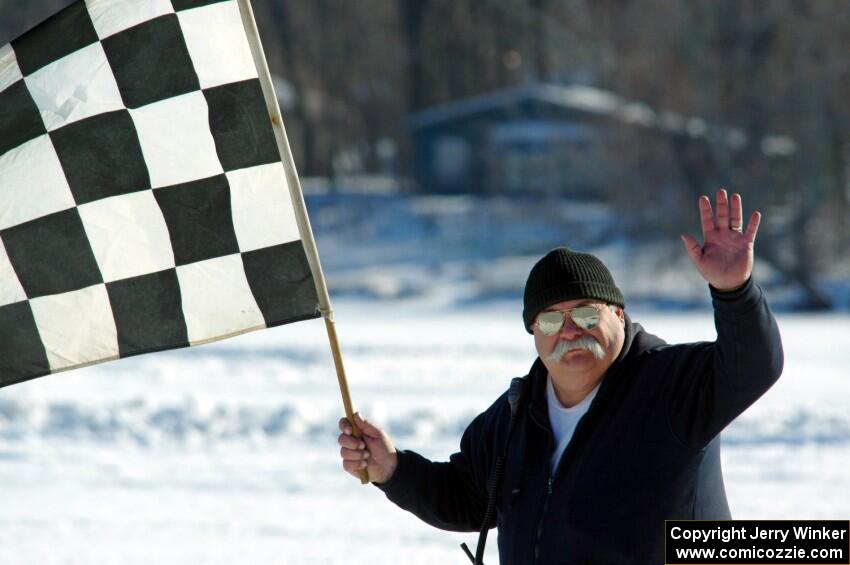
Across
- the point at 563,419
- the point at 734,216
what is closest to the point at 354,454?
the point at 563,419

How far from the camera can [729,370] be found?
271cm

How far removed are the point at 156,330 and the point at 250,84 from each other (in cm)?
77

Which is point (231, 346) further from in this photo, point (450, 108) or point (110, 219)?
point (450, 108)

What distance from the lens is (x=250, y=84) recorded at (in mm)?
3416

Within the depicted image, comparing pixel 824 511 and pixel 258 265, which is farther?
pixel 824 511

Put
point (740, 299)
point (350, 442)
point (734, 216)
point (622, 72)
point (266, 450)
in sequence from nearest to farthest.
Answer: point (740, 299) → point (734, 216) → point (350, 442) → point (266, 450) → point (622, 72)

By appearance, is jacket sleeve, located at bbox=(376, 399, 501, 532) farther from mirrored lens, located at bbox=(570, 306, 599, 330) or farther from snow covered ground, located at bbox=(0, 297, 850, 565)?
snow covered ground, located at bbox=(0, 297, 850, 565)

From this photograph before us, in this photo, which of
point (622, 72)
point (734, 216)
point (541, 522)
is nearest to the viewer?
point (734, 216)

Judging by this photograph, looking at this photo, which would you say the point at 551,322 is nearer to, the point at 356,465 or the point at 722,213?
the point at 722,213

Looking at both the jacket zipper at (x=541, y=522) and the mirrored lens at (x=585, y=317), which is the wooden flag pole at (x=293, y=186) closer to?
the jacket zipper at (x=541, y=522)

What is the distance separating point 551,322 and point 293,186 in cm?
90

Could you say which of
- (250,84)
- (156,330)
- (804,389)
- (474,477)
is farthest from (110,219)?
(804,389)

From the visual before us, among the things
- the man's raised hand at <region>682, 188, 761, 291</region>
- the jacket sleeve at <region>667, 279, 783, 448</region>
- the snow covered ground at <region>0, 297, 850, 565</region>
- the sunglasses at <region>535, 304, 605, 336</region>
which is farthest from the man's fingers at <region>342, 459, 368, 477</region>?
the snow covered ground at <region>0, 297, 850, 565</region>

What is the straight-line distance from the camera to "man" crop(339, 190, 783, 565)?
273cm
